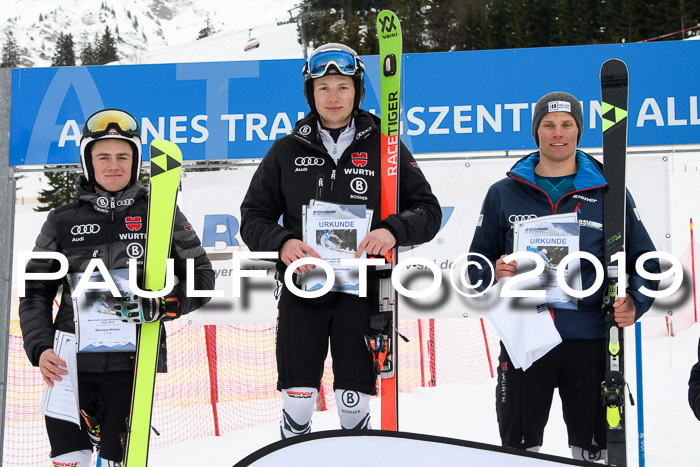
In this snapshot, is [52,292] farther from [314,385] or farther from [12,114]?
[12,114]

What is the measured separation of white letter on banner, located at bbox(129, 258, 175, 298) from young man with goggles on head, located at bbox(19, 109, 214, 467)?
0.03 meters

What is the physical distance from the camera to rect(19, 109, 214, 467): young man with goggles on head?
9.70 feet

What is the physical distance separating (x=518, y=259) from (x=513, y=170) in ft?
1.37

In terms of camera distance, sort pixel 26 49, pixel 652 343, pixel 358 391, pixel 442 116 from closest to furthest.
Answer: pixel 358 391, pixel 442 116, pixel 652 343, pixel 26 49

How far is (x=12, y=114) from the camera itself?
4613mm

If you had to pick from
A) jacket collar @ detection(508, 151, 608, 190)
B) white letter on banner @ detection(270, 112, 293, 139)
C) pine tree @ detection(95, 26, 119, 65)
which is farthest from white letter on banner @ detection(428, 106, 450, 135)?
pine tree @ detection(95, 26, 119, 65)

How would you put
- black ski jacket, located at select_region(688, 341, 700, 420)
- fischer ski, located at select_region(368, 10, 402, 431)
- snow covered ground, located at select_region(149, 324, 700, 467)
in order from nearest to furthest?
black ski jacket, located at select_region(688, 341, 700, 420), fischer ski, located at select_region(368, 10, 402, 431), snow covered ground, located at select_region(149, 324, 700, 467)

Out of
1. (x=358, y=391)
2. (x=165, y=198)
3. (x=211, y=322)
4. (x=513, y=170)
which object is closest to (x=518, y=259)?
(x=513, y=170)

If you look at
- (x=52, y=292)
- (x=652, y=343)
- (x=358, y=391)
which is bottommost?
(x=652, y=343)

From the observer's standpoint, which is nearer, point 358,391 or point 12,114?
point 358,391

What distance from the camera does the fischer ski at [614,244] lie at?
9.46 feet

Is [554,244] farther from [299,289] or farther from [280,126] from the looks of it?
[280,126]

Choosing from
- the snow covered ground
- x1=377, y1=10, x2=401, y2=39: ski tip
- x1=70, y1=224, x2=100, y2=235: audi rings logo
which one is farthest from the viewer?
the snow covered ground

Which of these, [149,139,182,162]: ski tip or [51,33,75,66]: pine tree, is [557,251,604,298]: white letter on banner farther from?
[51,33,75,66]: pine tree
